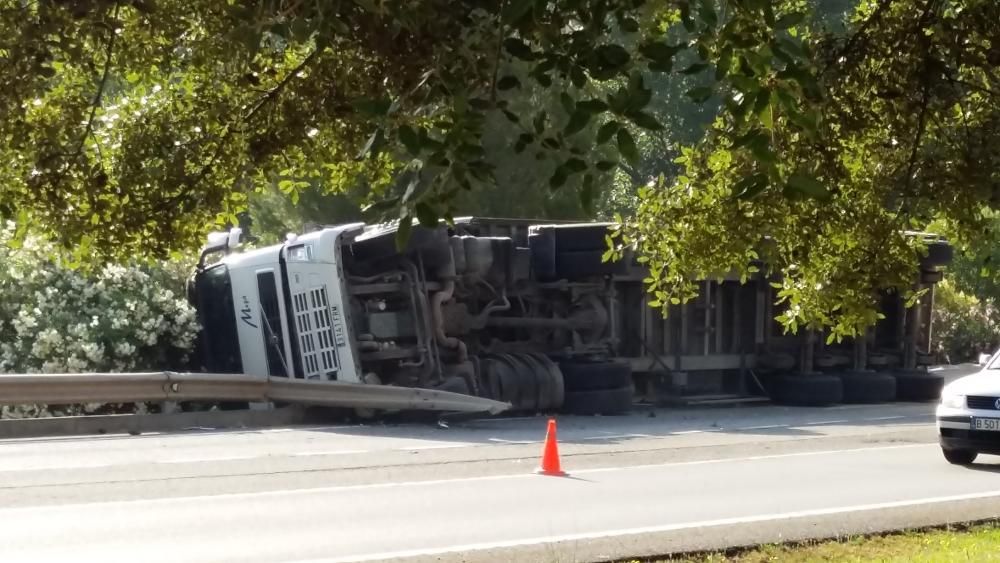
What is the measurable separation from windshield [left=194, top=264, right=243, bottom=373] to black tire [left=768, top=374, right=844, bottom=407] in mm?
8020

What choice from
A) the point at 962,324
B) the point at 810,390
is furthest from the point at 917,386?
the point at 962,324

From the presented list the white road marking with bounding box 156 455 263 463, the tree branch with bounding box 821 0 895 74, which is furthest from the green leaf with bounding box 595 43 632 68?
the white road marking with bounding box 156 455 263 463

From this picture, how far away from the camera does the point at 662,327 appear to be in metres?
20.9

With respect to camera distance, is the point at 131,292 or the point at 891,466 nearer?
the point at 891,466

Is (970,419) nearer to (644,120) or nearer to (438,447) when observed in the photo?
(438,447)

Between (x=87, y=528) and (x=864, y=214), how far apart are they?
542cm

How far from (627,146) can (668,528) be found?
5.71m

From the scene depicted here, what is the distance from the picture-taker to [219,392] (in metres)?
16.1

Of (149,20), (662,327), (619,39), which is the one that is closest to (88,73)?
(149,20)

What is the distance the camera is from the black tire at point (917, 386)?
22250 mm

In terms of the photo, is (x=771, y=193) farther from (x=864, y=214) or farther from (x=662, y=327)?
(x=662, y=327)

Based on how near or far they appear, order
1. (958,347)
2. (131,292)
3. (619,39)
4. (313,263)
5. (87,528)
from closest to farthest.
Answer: (619,39), (87,528), (313,263), (131,292), (958,347)

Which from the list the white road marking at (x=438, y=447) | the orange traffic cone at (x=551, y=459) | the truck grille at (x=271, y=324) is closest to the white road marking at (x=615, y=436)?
the white road marking at (x=438, y=447)

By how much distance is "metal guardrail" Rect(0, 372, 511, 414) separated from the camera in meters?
14.7
